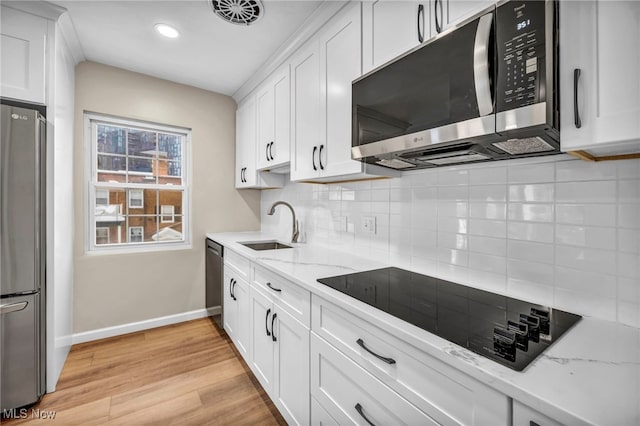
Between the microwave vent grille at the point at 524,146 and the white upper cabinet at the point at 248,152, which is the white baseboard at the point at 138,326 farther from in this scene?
the microwave vent grille at the point at 524,146

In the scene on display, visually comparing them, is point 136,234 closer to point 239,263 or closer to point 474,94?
point 239,263

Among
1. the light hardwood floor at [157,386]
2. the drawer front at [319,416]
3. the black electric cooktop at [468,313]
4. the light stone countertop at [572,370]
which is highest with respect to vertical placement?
the black electric cooktop at [468,313]

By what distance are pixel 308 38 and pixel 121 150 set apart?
204cm

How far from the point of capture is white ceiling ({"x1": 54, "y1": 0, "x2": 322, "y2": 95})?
179cm

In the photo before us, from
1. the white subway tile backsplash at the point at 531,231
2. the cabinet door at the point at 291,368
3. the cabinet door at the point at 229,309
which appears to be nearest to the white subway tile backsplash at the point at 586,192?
the white subway tile backsplash at the point at 531,231

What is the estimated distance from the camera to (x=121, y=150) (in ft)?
8.89

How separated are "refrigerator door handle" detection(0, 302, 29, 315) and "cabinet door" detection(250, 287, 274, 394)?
1.29 metres

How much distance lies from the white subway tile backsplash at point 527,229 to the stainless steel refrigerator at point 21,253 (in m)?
2.01

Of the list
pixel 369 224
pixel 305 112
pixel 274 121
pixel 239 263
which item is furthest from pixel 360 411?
pixel 274 121

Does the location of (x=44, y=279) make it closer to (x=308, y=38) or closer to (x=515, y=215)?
(x=308, y=38)

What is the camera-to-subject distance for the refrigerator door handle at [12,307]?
5.24 ft

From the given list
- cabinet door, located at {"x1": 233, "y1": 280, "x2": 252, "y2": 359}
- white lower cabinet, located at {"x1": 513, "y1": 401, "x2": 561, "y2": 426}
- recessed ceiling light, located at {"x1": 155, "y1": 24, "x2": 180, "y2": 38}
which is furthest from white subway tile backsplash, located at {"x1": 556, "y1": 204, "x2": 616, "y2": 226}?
recessed ceiling light, located at {"x1": 155, "y1": 24, "x2": 180, "y2": 38}

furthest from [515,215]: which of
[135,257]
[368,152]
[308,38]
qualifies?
[135,257]

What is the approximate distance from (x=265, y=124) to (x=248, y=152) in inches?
18.0
